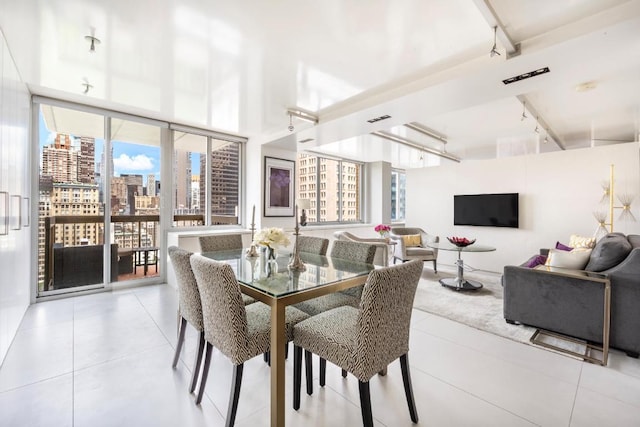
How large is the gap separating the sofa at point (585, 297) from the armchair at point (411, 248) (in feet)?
7.37

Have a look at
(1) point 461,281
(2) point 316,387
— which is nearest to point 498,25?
(2) point 316,387

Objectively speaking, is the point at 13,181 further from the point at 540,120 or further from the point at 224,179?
the point at 540,120

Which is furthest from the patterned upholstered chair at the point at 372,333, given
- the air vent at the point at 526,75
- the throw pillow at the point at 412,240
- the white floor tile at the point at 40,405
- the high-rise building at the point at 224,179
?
the throw pillow at the point at 412,240

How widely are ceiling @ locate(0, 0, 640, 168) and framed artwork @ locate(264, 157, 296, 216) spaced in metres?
1.23

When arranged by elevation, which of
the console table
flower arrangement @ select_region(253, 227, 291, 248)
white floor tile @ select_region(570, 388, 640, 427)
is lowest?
white floor tile @ select_region(570, 388, 640, 427)

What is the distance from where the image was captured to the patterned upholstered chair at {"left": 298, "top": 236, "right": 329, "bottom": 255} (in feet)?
10.3

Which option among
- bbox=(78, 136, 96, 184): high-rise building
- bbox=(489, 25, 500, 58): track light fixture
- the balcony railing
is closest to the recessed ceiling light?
bbox=(489, 25, 500, 58): track light fixture

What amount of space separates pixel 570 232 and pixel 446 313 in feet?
10.9

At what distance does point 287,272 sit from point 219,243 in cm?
153

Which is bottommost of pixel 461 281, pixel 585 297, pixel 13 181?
pixel 461 281

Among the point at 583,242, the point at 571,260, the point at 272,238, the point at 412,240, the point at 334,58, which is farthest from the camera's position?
the point at 412,240

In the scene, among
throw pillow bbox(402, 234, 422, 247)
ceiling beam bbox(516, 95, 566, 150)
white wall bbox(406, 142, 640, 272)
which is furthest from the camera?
throw pillow bbox(402, 234, 422, 247)

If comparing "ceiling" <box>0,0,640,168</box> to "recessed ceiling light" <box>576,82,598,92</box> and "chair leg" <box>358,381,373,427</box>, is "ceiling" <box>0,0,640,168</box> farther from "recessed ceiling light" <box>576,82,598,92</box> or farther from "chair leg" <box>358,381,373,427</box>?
"chair leg" <box>358,381,373,427</box>

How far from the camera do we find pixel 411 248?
549 cm
